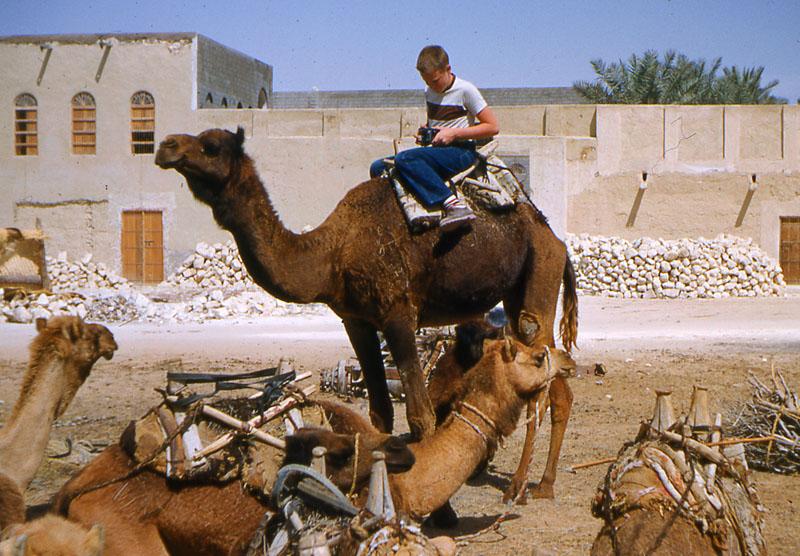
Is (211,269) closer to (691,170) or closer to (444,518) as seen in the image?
(691,170)

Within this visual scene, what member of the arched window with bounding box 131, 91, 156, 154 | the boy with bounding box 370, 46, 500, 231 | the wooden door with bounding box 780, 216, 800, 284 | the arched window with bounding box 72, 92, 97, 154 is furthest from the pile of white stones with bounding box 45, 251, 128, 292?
the boy with bounding box 370, 46, 500, 231

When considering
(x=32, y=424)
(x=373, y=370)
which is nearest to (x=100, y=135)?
(x=373, y=370)

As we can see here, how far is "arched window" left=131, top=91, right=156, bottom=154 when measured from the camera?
96.6 feet

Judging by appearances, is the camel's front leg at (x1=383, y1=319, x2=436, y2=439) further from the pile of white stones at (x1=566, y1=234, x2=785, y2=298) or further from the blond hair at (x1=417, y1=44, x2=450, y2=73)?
the pile of white stones at (x1=566, y1=234, x2=785, y2=298)

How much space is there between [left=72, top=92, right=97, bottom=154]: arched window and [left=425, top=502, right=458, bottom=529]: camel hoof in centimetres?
2655

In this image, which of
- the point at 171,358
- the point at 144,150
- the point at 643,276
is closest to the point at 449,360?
the point at 171,358

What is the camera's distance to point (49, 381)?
4.98m

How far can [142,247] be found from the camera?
29.5 m

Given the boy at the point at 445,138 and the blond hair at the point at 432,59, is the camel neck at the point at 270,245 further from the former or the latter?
the blond hair at the point at 432,59

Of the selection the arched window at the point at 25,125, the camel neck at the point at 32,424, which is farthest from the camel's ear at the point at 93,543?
the arched window at the point at 25,125

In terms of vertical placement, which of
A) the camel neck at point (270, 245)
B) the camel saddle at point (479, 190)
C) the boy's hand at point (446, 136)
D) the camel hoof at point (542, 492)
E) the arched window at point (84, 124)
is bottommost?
the camel hoof at point (542, 492)

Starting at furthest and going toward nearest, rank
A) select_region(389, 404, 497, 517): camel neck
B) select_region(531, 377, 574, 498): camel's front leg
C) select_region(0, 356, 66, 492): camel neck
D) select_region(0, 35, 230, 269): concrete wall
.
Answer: select_region(0, 35, 230, 269): concrete wall < select_region(531, 377, 574, 498): camel's front leg < select_region(0, 356, 66, 492): camel neck < select_region(389, 404, 497, 517): camel neck

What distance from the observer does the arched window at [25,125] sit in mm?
30344

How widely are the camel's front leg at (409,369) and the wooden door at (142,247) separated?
24285 mm
